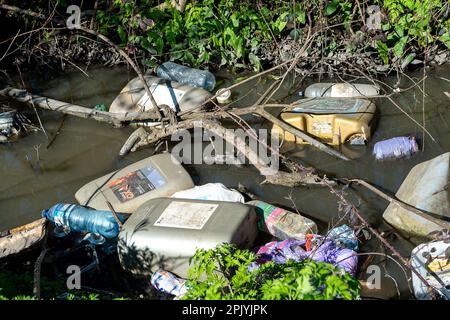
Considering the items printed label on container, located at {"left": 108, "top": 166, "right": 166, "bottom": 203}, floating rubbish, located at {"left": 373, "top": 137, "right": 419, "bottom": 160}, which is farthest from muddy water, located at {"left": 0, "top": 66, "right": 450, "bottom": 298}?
printed label on container, located at {"left": 108, "top": 166, "right": 166, "bottom": 203}

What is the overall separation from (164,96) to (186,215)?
2.11 m

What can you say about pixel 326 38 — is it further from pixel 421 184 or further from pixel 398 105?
pixel 421 184

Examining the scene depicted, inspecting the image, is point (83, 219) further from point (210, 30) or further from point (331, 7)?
point (331, 7)

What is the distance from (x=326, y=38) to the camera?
6.63 metres

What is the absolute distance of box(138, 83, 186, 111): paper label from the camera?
6.11 metres

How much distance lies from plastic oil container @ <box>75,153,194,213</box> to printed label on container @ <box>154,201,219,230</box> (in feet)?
1.66

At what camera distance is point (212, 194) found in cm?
486

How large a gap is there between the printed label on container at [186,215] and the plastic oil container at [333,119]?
4.98ft

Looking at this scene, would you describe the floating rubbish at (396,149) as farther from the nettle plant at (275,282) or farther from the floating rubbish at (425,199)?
the nettle plant at (275,282)

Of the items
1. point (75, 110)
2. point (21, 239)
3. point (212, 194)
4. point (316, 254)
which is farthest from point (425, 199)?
point (75, 110)
